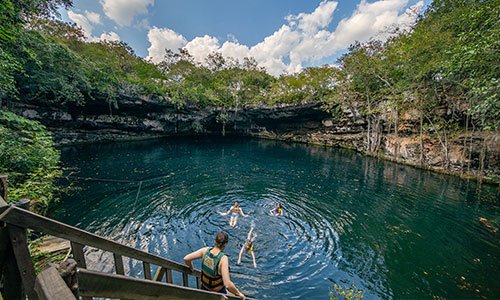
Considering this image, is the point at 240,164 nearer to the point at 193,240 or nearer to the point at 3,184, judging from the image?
the point at 193,240

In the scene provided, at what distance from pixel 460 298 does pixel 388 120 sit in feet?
72.6

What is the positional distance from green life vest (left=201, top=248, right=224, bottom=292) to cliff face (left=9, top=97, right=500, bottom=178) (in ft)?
69.1

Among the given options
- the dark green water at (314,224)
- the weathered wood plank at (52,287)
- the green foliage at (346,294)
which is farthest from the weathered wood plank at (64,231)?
the green foliage at (346,294)

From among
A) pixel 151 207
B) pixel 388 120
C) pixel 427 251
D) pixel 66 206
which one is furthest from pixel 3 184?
pixel 388 120

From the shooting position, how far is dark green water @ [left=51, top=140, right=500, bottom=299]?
19.5 ft

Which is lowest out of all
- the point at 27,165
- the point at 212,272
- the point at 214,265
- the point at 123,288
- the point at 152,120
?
the point at 212,272

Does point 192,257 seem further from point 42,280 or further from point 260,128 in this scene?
point 260,128

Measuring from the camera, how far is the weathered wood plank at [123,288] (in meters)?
1.06

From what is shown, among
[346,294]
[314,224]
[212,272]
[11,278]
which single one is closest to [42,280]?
[11,278]

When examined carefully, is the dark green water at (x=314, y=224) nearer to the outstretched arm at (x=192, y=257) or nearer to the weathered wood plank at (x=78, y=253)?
the outstretched arm at (x=192, y=257)

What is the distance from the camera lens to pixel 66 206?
29.1 feet

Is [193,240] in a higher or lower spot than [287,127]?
lower

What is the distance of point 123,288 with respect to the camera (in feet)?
3.97

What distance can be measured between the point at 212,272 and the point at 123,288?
241 centimetres
